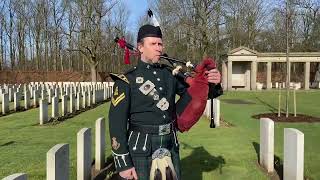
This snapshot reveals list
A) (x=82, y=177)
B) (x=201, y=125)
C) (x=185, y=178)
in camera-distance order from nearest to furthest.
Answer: (x=82, y=177), (x=185, y=178), (x=201, y=125)

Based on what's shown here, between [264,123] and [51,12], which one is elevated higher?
[51,12]

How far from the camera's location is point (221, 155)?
933 centimetres

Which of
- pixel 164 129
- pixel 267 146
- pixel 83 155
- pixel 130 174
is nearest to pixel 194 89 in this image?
pixel 164 129

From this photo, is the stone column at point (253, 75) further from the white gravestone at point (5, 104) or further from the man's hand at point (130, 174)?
the man's hand at point (130, 174)

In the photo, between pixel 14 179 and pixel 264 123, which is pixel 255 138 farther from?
pixel 14 179

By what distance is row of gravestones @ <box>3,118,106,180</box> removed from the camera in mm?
4758

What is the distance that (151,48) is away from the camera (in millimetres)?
4148

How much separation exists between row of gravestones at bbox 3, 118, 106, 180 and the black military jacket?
2.69ft

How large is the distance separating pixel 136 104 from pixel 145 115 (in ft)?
0.40

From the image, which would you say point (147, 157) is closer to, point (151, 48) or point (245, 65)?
point (151, 48)

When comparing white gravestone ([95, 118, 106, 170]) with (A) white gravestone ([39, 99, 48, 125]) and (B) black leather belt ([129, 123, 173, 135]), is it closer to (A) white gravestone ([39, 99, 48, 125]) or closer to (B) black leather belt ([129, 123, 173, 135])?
(B) black leather belt ([129, 123, 173, 135])

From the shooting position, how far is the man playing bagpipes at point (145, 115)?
160 inches

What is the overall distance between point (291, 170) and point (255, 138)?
5008 mm

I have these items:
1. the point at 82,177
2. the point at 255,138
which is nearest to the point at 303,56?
the point at 255,138
